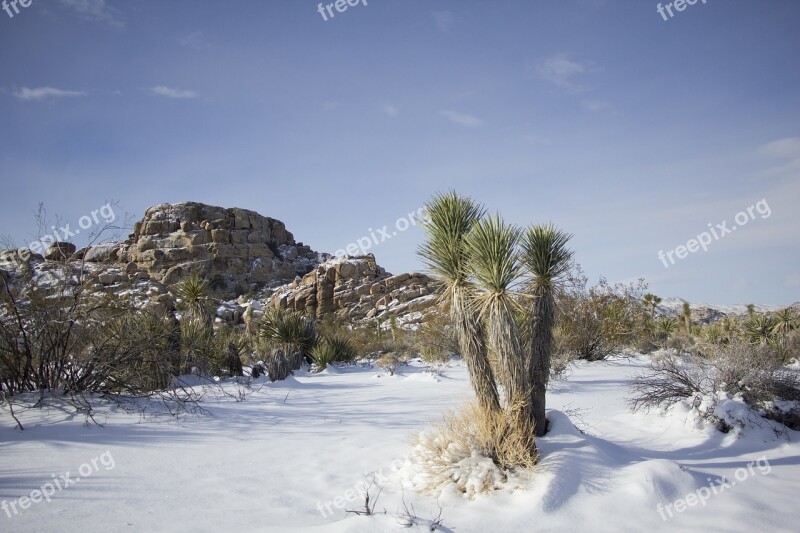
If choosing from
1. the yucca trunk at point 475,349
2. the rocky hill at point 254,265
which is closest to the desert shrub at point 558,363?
the yucca trunk at point 475,349

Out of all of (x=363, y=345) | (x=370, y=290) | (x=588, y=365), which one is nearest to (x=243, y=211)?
(x=370, y=290)

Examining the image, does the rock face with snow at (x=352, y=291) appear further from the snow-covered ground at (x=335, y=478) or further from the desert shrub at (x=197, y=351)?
the snow-covered ground at (x=335, y=478)

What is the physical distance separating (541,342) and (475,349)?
0.95 m

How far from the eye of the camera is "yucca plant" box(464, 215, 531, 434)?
4.96 m

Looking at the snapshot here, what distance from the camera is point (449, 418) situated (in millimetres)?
4988

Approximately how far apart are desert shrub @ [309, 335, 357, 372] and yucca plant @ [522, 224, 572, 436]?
10446 millimetres

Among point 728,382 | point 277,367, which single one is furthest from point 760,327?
point 277,367

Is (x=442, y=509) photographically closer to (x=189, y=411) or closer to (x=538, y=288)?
(x=538, y=288)

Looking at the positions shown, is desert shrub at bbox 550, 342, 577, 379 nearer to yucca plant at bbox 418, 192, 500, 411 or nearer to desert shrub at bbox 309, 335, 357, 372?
yucca plant at bbox 418, 192, 500, 411

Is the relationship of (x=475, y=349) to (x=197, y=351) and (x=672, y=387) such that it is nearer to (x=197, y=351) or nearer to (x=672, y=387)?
(x=672, y=387)

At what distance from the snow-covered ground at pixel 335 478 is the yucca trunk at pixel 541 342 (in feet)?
1.53

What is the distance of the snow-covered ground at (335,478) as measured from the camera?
12.0 ft

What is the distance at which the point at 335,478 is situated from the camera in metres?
4.70

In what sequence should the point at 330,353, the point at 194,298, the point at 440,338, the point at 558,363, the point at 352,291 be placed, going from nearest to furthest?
the point at 558,363 < the point at 330,353 < the point at 440,338 < the point at 194,298 < the point at 352,291
